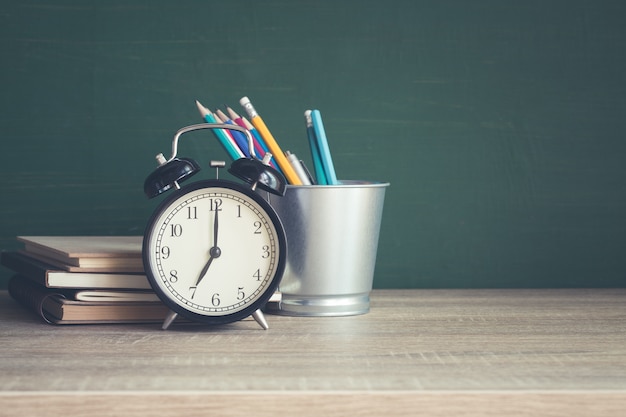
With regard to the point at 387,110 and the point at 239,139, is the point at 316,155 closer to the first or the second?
the point at 239,139

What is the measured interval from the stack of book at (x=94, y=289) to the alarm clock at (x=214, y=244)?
59 millimetres

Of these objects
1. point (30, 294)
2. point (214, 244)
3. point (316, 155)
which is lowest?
point (30, 294)

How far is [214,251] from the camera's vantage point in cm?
110

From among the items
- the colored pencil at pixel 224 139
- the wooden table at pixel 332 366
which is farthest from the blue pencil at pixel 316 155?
the wooden table at pixel 332 366

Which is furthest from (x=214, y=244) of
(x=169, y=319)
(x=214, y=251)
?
(x=169, y=319)

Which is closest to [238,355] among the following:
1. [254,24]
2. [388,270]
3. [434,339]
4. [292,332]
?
[292,332]

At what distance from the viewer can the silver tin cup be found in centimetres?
118

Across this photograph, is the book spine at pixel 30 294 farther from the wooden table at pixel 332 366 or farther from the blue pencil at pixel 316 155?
the blue pencil at pixel 316 155

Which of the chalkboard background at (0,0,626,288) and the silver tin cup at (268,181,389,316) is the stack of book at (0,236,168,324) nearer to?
the silver tin cup at (268,181,389,316)

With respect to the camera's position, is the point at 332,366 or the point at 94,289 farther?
the point at 94,289

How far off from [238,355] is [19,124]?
0.74 m

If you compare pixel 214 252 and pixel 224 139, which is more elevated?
pixel 224 139

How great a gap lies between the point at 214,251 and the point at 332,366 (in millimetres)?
290

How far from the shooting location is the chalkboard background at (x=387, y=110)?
1449 millimetres
